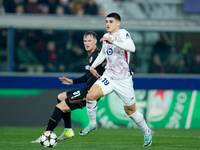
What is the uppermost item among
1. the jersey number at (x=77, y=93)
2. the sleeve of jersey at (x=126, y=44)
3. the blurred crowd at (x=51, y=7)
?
the blurred crowd at (x=51, y=7)

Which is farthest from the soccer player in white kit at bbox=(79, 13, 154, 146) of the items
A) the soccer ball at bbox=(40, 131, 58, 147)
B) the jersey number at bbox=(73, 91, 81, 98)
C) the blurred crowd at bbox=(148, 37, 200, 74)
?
the blurred crowd at bbox=(148, 37, 200, 74)

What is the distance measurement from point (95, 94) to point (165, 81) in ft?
20.1

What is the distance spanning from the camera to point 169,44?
1700cm

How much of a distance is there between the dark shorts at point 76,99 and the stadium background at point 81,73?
4660 millimetres

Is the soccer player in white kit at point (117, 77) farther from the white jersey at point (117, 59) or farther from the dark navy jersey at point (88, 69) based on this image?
the dark navy jersey at point (88, 69)

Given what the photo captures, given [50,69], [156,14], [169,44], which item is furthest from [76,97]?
[156,14]

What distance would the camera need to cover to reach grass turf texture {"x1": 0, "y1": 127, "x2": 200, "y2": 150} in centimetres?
902

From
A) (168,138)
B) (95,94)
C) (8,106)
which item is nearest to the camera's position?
(95,94)

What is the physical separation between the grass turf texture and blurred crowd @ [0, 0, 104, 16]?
17.4ft

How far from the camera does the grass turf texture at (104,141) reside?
9.02 m

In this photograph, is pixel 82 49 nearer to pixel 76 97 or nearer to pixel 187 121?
pixel 187 121

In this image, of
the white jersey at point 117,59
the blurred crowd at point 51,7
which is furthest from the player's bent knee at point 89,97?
the blurred crowd at point 51,7

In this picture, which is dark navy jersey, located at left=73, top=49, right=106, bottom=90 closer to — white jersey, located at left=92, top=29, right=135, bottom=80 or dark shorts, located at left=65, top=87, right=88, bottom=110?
dark shorts, located at left=65, top=87, right=88, bottom=110

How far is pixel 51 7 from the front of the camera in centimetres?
1848
